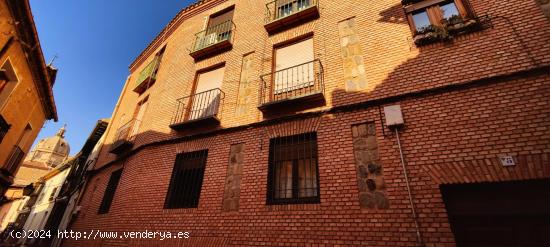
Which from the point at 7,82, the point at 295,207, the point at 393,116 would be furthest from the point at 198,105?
the point at 7,82

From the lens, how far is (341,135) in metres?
5.64

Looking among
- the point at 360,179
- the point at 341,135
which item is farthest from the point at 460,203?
the point at 341,135

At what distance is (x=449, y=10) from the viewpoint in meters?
5.96

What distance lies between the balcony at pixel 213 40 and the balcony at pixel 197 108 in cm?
177

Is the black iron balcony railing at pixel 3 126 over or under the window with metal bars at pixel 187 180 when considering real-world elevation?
over

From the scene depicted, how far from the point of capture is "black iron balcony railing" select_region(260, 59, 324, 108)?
685cm

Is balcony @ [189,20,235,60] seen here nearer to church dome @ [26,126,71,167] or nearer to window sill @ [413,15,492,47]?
window sill @ [413,15,492,47]

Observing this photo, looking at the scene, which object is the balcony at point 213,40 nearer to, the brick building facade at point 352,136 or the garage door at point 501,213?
the brick building facade at point 352,136

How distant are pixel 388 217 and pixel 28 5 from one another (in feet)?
43.1

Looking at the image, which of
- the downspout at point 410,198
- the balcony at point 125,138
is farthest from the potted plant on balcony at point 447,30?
the balcony at point 125,138

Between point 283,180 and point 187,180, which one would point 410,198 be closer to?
point 283,180

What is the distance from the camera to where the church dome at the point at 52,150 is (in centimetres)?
5153

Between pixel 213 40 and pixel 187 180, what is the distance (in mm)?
5601

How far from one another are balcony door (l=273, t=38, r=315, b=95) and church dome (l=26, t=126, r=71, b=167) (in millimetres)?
62643
